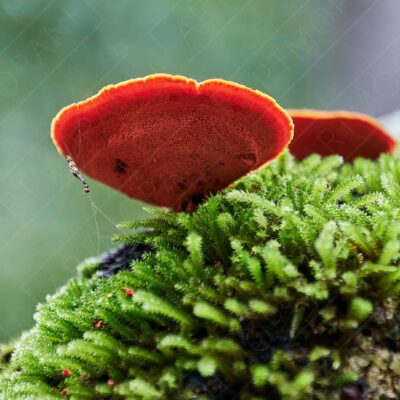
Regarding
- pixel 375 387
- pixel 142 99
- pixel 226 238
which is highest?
pixel 142 99

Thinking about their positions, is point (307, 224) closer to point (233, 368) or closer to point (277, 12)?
point (233, 368)

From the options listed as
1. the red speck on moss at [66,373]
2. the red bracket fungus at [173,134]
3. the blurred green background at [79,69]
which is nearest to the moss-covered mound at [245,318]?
the red speck on moss at [66,373]

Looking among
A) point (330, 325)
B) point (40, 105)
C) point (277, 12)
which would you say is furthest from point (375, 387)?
point (277, 12)

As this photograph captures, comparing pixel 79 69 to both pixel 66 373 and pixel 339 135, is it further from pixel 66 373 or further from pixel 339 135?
pixel 66 373

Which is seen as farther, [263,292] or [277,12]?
[277,12]

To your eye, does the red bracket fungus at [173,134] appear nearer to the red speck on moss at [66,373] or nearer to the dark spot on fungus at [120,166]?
the dark spot on fungus at [120,166]

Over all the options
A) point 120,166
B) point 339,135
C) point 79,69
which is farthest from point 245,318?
point 79,69
